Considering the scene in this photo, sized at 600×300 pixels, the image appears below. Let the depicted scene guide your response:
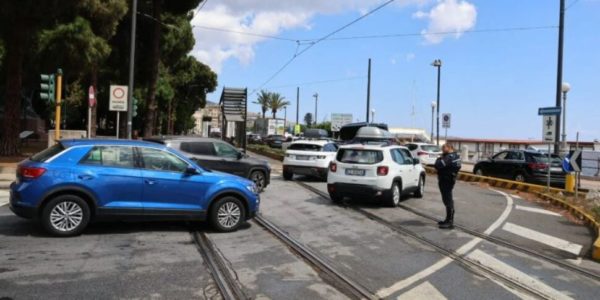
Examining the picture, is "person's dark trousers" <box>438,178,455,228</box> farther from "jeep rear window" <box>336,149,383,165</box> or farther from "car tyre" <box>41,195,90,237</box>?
"car tyre" <box>41,195,90,237</box>

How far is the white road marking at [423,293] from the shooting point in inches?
249

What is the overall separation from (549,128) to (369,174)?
7196 millimetres

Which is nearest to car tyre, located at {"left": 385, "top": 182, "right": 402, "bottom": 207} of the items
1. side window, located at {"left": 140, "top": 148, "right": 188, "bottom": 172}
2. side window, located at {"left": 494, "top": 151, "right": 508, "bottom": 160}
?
side window, located at {"left": 140, "top": 148, "right": 188, "bottom": 172}

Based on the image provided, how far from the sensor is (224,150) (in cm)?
1591

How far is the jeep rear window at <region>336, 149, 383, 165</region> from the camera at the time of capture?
14.1 meters

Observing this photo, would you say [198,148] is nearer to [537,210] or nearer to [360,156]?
[360,156]

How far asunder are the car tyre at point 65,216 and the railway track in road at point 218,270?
1757mm

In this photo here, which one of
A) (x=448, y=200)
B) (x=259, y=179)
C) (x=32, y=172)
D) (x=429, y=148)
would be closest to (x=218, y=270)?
(x=32, y=172)

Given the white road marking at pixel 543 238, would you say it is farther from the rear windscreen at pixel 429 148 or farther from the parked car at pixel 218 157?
the rear windscreen at pixel 429 148

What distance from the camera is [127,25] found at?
3136 cm

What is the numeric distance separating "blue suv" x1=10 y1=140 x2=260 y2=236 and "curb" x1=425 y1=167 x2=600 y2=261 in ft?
20.2

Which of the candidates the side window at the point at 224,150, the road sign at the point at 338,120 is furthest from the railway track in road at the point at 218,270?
the road sign at the point at 338,120

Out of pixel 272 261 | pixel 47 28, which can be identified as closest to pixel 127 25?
pixel 47 28

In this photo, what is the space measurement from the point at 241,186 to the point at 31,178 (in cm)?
337
